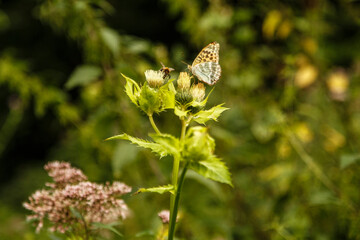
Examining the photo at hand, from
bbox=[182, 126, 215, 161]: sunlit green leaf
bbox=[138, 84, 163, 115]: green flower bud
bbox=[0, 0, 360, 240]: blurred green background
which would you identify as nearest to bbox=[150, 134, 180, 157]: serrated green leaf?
bbox=[182, 126, 215, 161]: sunlit green leaf

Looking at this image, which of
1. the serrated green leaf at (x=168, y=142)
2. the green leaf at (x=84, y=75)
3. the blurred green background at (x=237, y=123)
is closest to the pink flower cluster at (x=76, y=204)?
the serrated green leaf at (x=168, y=142)

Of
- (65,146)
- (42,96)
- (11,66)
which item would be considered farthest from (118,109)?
(65,146)

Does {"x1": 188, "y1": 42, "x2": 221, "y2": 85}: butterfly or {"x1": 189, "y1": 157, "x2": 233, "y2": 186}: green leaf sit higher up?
{"x1": 188, "y1": 42, "x2": 221, "y2": 85}: butterfly

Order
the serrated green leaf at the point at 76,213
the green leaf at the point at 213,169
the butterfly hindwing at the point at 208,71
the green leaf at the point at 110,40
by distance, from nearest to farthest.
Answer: the green leaf at the point at 213,169 → the serrated green leaf at the point at 76,213 → the butterfly hindwing at the point at 208,71 → the green leaf at the point at 110,40

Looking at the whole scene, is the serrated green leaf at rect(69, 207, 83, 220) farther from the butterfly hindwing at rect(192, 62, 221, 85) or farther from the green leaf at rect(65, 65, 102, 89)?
the green leaf at rect(65, 65, 102, 89)

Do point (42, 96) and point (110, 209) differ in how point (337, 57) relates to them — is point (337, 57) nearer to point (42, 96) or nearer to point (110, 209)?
point (42, 96)

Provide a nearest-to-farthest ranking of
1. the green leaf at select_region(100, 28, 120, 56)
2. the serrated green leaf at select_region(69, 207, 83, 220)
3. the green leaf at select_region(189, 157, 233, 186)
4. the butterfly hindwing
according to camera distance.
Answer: the green leaf at select_region(189, 157, 233, 186)
the serrated green leaf at select_region(69, 207, 83, 220)
the butterfly hindwing
the green leaf at select_region(100, 28, 120, 56)

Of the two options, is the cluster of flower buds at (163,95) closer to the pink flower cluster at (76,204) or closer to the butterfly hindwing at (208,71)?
the butterfly hindwing at (208,71)
